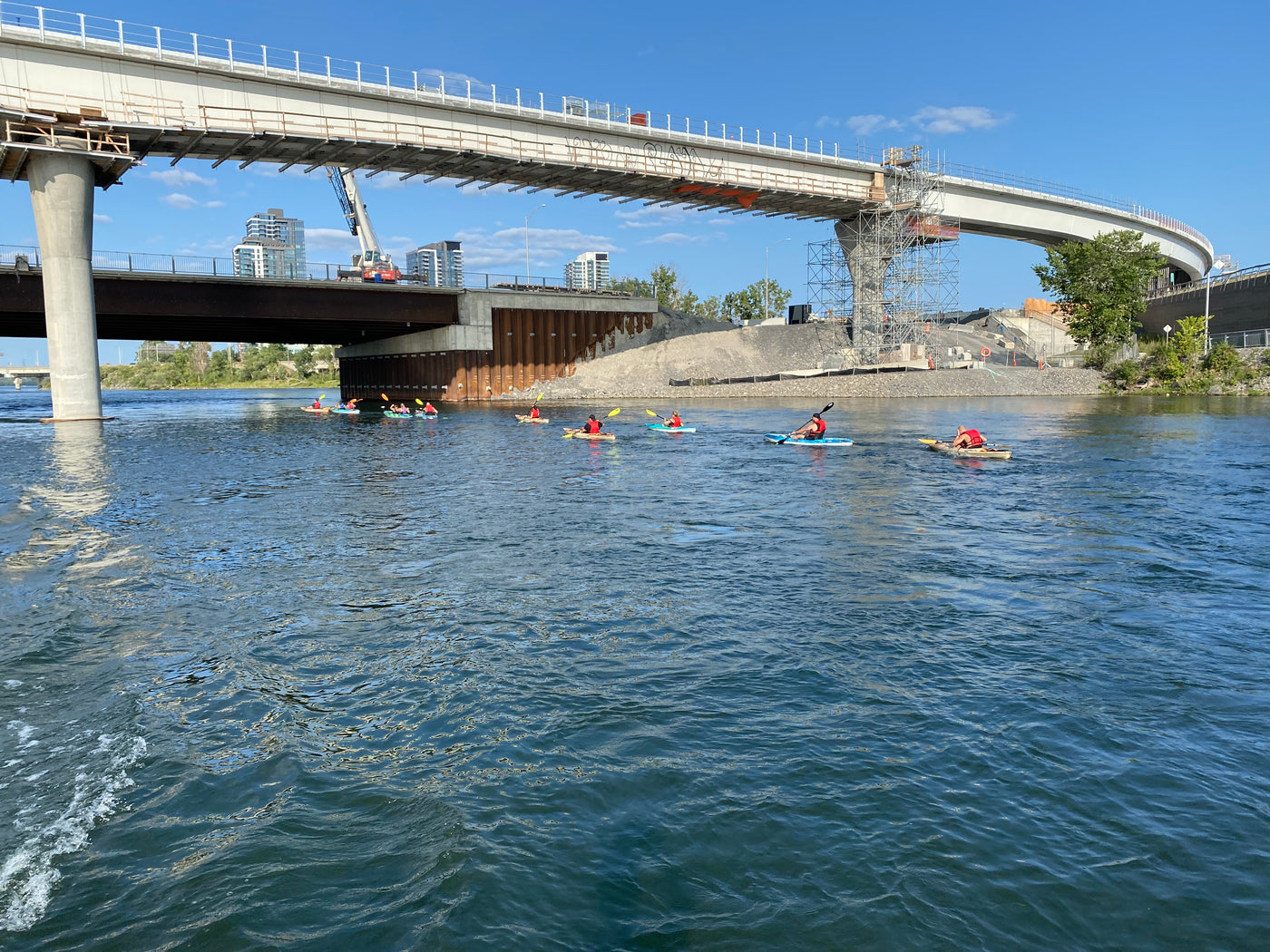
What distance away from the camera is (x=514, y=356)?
7206 cm

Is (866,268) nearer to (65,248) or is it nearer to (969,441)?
(969,441)

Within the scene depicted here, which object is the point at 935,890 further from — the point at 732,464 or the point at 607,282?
the point at 607,282

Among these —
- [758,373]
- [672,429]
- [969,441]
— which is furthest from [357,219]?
[969,441]

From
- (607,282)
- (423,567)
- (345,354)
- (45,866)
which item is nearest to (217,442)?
(423,567)

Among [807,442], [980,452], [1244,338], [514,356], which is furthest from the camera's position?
[514,356]

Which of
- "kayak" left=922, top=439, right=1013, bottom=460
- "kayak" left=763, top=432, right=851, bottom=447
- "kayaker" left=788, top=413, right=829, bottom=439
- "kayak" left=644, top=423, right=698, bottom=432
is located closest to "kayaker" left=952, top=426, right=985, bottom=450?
"kayak" left=922, top=439, right=1013, bottom=460

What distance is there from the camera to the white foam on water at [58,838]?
5.53 meters

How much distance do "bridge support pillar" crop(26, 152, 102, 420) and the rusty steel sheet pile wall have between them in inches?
1193

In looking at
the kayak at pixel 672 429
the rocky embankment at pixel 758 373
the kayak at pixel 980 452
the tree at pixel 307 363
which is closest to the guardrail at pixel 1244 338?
the rocky embankment at pixel 758 373

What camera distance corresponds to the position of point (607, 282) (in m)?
168

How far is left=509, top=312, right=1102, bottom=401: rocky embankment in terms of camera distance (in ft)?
223

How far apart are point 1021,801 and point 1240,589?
27.6 ft

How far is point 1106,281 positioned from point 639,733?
78885 mm

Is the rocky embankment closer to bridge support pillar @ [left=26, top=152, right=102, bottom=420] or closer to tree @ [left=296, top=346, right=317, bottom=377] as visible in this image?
bridge support pillar @ [left=26, top=152, right=102, bottom=420]
